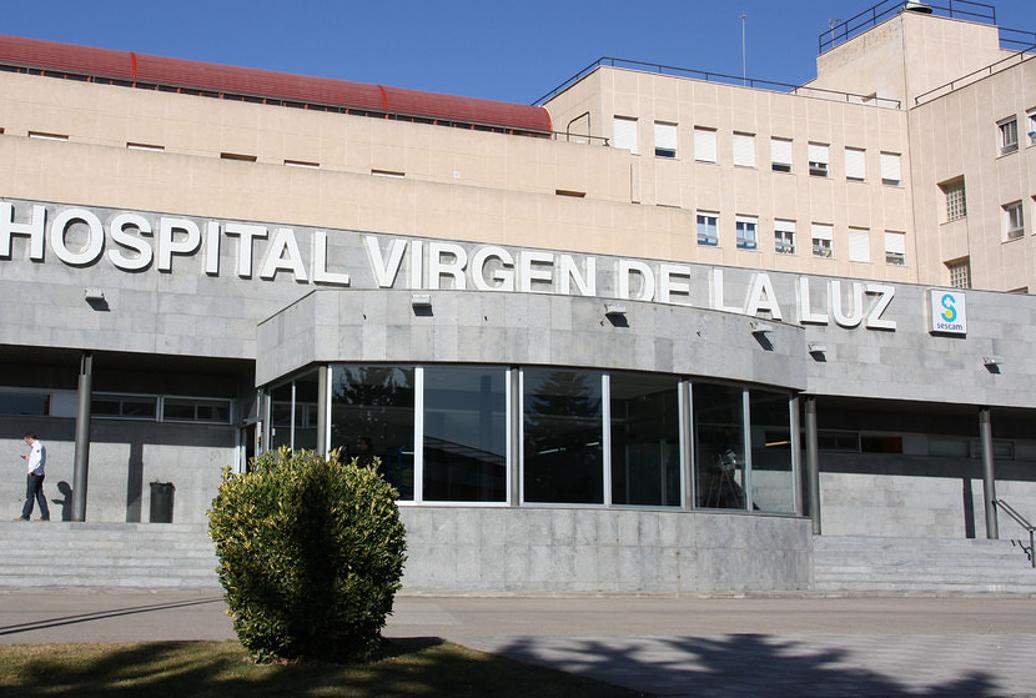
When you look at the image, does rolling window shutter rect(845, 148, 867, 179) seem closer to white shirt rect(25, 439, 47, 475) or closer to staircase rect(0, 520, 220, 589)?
staircase rect(0, 520, 220, 589)

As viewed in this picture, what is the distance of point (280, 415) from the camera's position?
24.2 metres

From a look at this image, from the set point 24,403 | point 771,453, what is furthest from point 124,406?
point 771,453

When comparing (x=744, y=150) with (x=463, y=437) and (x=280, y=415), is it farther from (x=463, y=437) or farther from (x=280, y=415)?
(x=463, y=437)

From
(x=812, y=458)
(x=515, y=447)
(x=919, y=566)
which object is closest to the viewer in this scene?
(x=515, y=447)

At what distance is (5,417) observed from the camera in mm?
27734

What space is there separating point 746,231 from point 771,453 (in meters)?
23.9

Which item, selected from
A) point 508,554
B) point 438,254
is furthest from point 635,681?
point 438,254

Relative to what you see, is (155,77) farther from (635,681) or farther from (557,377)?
(635,681)

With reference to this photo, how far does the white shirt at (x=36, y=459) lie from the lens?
1012 inches

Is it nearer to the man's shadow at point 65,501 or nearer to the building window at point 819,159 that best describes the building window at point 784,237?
the building window at point 819,159

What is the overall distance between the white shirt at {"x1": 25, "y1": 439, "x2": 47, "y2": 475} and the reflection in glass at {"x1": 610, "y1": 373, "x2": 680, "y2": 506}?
1192cm

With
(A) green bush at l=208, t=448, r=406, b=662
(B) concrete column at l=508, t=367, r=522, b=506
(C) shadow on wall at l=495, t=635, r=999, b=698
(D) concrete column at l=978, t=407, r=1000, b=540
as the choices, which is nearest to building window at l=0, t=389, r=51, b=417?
(B) concrete column at l=508, t=367, r=522, b=506

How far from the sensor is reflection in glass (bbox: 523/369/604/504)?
2156 cm

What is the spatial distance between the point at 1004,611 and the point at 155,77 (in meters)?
32.2
